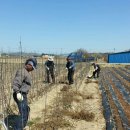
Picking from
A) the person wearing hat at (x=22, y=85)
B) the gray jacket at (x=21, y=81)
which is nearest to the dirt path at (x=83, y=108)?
the person wearing hat at (x=22, y=85)

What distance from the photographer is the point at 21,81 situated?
5.55m

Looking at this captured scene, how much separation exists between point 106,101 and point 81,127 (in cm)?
326

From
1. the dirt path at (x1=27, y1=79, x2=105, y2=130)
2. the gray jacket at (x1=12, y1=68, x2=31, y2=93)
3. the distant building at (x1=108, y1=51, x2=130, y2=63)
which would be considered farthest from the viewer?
the distant building at (x1=108, y1=51, x2=130, y2=63)

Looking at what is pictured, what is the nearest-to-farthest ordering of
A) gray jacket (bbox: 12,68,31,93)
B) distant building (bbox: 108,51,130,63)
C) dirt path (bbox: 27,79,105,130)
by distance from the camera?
gray jacket (bbox: 12,68,31,93)
dirt path (bbox: 27,79,105,130)
distant building (bbox: 108,51,130,63)

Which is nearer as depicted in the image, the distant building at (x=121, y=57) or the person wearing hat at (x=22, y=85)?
the person wearing hat at (x=22, y=85)

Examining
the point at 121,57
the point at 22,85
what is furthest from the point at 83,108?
the point at 121,57

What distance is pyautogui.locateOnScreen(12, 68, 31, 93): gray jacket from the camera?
18.0 feet

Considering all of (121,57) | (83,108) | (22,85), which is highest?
(22,85)

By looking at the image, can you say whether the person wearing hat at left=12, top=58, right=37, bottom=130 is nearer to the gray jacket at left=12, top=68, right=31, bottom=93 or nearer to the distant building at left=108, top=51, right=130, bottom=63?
the gray jacket at left=12, top=68, right=31, bottom=93

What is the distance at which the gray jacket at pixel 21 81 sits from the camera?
5477 mm

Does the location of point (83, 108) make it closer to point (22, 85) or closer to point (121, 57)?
point (22, 85)

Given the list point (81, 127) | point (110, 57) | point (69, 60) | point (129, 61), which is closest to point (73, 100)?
point (81, 127)

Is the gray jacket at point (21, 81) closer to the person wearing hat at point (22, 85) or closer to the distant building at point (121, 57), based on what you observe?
the person wearing hat at point (22, 85)

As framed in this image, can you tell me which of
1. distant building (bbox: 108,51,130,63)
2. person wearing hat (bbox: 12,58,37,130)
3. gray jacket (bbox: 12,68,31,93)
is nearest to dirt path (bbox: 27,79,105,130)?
person wearing hat (bbox: 12,58,37,130)
